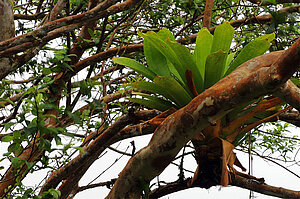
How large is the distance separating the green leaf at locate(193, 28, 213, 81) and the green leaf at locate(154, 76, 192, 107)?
4.2 inches

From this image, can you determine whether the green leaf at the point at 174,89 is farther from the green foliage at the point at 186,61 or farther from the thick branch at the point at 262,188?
the thick branch at the point at 262,188

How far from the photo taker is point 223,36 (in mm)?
1024

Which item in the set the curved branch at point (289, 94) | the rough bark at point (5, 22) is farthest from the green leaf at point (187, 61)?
the rough bark at point (5, 22)

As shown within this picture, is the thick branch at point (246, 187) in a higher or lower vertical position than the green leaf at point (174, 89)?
lower

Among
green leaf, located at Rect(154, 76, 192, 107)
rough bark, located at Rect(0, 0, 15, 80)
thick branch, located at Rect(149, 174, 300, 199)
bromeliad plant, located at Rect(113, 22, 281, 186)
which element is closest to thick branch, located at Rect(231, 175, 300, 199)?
thick branch, located at Rect(149, 174, 300, 199)

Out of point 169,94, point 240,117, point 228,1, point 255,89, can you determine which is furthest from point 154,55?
point 228,1

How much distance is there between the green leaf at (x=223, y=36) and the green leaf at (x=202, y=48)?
0.02 meters

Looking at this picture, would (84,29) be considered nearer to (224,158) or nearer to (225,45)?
(225,45)

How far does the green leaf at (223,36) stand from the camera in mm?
1008

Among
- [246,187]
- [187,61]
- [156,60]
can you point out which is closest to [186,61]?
[187,61]

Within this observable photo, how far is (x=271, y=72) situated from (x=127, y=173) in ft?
1.77

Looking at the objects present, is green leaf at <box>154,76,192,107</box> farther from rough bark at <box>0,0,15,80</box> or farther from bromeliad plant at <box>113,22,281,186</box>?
rough bark at <box>0,0,15,80</box>

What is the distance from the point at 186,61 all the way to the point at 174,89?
93mm

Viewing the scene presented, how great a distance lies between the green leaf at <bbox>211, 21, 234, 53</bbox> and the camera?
1.01 meters
